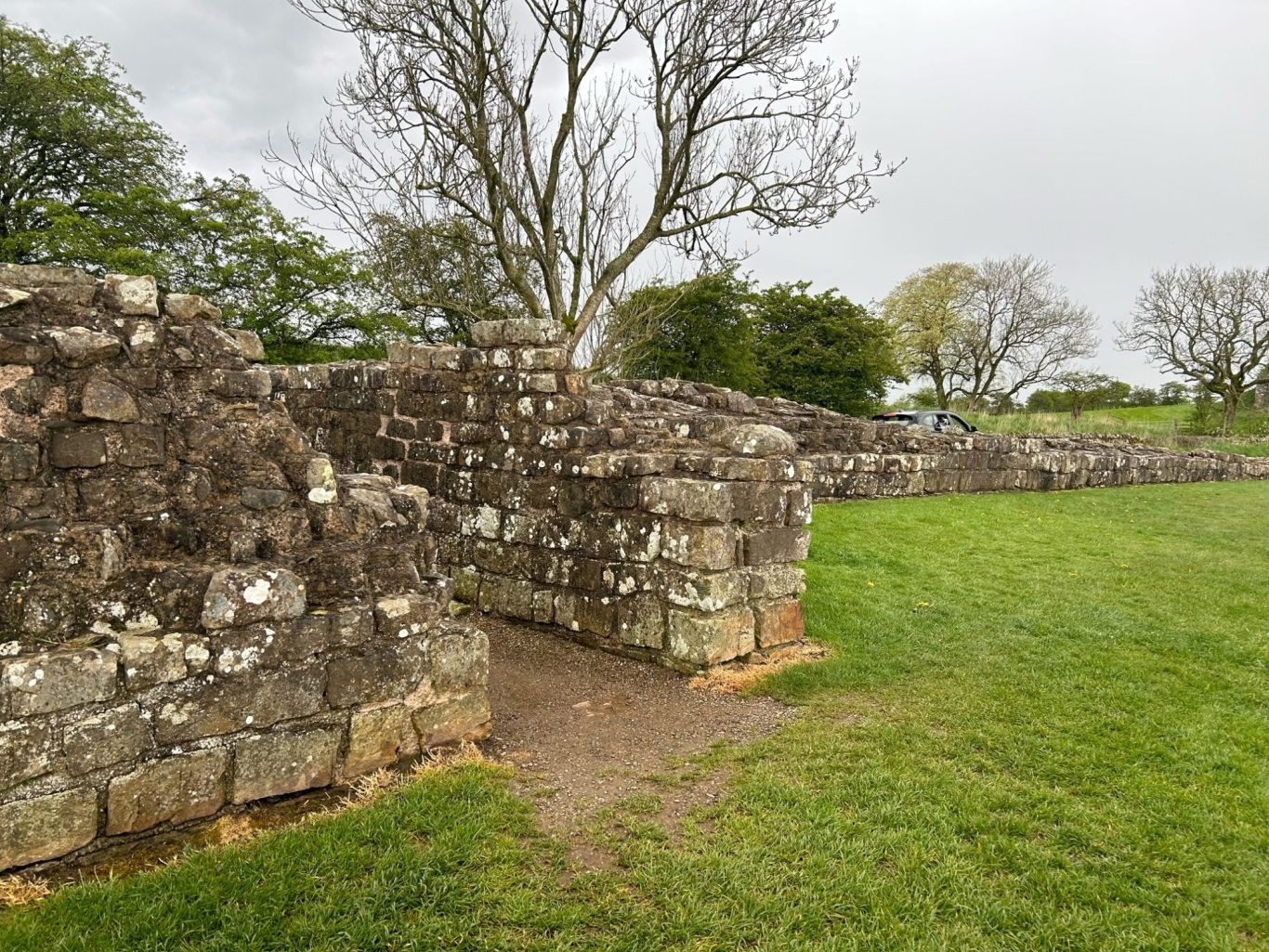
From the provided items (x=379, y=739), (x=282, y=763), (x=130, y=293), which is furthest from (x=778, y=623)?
(x=130, y=293)

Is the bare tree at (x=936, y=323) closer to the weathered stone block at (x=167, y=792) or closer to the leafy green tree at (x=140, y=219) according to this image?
the leafy green tree at (x=140, y=219)

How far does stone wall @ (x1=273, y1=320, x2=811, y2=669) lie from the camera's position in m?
5.90

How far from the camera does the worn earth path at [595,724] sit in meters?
3.99

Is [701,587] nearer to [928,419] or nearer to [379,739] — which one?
[379,739]

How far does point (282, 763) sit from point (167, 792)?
0.47 meters

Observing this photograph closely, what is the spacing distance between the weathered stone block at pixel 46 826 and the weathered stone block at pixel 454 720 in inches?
57.6

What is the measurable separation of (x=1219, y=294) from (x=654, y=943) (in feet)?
147

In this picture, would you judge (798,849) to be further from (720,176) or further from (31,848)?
(720,176)

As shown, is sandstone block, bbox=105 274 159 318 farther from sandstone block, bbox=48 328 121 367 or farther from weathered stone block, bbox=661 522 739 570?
weathered stone block, bbox=661 522 739 570

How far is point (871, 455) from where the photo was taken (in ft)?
47.0

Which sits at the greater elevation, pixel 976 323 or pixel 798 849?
Answer: pixel 976 323

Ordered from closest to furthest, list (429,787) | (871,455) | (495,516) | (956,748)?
1. (429,787)
2. (956,748)
3. (495,516)
4. (871,455)

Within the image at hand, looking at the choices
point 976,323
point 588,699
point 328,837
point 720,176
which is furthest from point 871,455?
point 976,323

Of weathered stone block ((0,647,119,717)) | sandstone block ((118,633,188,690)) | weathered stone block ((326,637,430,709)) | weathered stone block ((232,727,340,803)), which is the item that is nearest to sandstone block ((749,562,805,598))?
weathered stone block ((326,637,430,709))
